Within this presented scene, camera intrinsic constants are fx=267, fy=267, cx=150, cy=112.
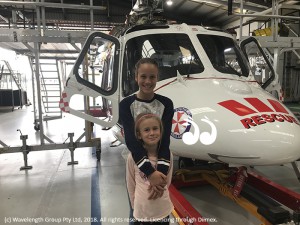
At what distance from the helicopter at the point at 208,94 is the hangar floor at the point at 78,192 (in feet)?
3.11

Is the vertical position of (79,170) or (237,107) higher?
(237,107)

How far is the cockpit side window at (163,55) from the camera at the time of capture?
10.4ft

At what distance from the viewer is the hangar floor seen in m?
3.04

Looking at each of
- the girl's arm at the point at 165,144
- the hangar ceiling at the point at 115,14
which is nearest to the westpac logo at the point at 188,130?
the girl's arm at the point at 165,144

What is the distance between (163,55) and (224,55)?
0.85m

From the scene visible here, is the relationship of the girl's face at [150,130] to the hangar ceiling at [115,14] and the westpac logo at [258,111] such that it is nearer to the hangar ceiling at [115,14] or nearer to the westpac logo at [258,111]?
the westpac logo at [258,111]

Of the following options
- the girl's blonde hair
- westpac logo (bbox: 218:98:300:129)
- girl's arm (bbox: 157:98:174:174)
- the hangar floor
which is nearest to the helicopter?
westpac logo (bbox: 218:98:300:129)

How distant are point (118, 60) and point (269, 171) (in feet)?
10.1

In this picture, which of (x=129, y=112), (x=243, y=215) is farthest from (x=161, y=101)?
(x=243, y=215)

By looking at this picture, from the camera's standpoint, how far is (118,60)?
336cm

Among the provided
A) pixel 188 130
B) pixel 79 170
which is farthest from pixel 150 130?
pixel 79 170

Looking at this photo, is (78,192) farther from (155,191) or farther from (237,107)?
(237,107)

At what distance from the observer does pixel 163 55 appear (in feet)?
10.7

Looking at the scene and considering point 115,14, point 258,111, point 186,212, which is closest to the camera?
point 258,111
